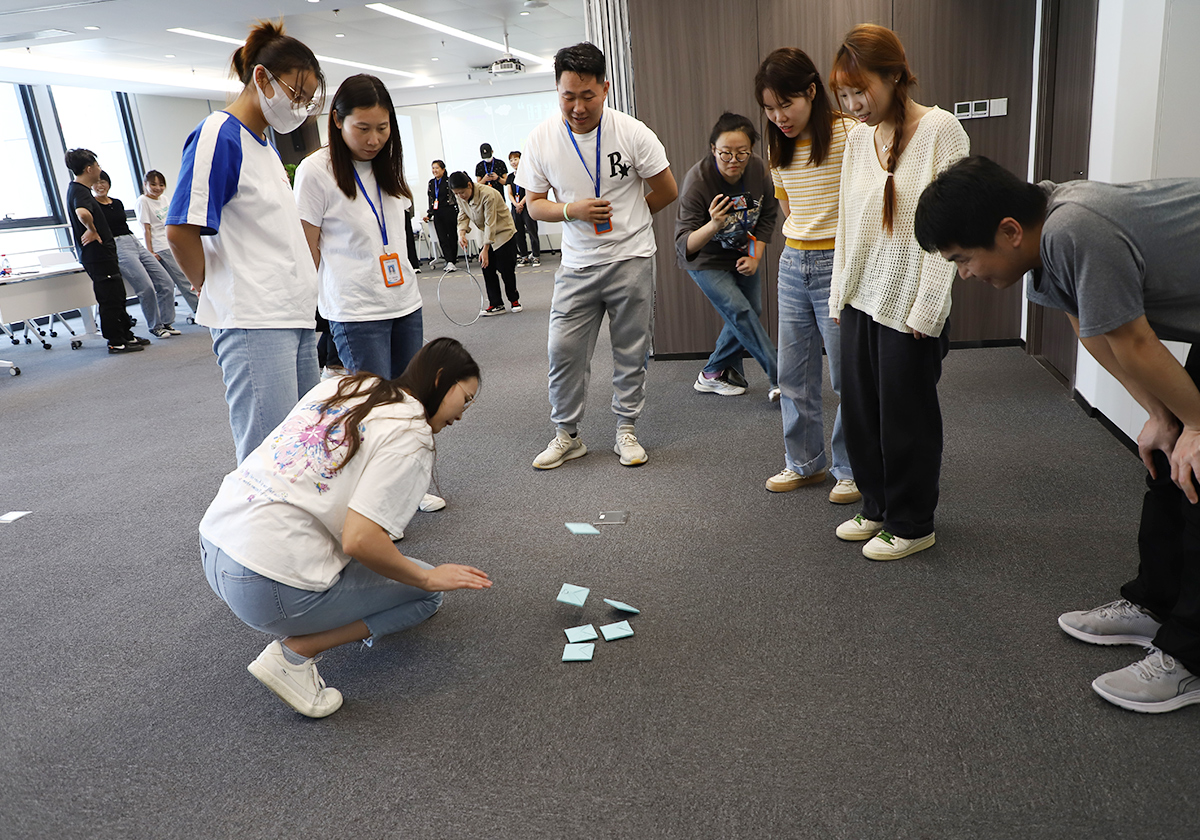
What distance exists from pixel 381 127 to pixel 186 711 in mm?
1694

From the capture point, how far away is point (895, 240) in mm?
2059

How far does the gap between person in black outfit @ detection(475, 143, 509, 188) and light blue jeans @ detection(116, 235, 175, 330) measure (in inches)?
151

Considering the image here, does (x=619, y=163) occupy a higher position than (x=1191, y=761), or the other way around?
(x=619, y=163)

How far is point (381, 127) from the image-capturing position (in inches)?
96.4

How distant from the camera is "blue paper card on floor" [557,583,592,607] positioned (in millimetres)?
2070

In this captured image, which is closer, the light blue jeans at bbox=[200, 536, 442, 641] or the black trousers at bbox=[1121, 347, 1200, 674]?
the black trousers at bbox=[1121, 347, 1200, 674]

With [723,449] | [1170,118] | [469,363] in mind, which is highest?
[1170,118]

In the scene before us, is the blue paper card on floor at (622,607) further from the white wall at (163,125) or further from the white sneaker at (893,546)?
the white wall at (163,125)

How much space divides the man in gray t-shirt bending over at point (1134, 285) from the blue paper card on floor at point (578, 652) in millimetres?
1066

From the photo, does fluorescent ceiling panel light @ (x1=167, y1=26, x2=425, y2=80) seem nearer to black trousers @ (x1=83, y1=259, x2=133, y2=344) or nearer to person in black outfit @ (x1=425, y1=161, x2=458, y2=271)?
person in black outfit @ (x1=425, y1=161, x2=458, y2=271)

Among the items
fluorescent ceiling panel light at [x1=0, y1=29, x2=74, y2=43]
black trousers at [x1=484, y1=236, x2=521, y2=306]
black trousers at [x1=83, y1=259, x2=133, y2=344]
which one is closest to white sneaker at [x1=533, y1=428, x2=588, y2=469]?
black trousers at [x1=484, y1=236, x2=521, y2=306]

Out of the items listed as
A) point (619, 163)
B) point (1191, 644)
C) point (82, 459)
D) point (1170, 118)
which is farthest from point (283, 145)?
point (1191, 644)

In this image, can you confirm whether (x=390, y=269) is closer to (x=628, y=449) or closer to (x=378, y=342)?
(x=378, y=342)

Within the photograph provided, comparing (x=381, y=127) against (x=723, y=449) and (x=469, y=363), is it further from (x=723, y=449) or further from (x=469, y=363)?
(x=723, y=449)
